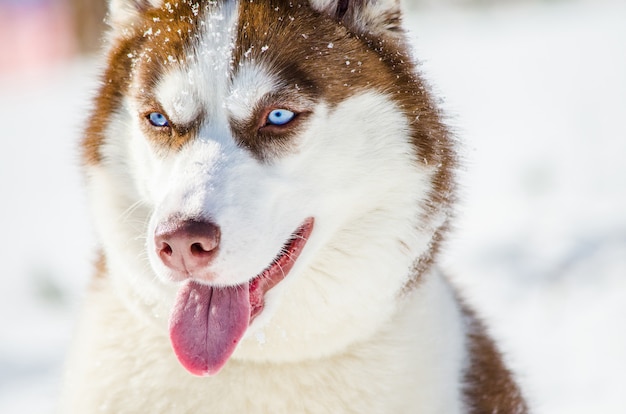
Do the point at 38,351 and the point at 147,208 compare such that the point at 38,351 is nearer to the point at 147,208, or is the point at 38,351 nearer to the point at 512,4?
the point at 147,208

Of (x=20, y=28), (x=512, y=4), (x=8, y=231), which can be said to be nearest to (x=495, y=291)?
(x=8, y=231)

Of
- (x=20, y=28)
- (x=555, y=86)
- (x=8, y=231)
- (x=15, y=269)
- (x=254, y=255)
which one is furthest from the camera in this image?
(x=20, y=28)

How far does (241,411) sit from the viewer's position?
2307mm

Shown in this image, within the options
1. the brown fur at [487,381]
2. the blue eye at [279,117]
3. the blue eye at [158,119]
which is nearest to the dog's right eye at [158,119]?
the blue eye at [158,119]

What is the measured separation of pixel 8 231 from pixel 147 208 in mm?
4825

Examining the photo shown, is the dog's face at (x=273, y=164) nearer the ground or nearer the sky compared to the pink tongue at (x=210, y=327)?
nearer the sky

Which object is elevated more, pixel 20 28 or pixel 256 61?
pixel 256 61

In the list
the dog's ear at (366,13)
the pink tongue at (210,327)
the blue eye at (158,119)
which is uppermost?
the dog's ear at (366,13)

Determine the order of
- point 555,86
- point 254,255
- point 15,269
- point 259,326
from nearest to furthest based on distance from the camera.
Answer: point 254,255 → point 259,326 → point 15,269 → point 555,86

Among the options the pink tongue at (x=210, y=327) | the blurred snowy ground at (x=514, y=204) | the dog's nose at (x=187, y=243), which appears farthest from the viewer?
the blurred snowy ground at (x=514, y=204)

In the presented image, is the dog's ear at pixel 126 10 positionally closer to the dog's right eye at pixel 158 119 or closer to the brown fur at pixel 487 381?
the dog's right eye at pixel 158 119

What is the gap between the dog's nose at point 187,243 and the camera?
6.21ft

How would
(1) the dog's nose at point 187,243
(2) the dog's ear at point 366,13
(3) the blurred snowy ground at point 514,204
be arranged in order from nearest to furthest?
(1) the dog's nose at point 187,243 → (2) the dog's ear at point 366,13 → (3) the blurred snowy ground at point 514,204

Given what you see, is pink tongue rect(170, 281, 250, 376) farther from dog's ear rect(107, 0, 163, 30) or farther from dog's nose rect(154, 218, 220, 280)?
dog's ear rect(107, 0, 163, 30)
